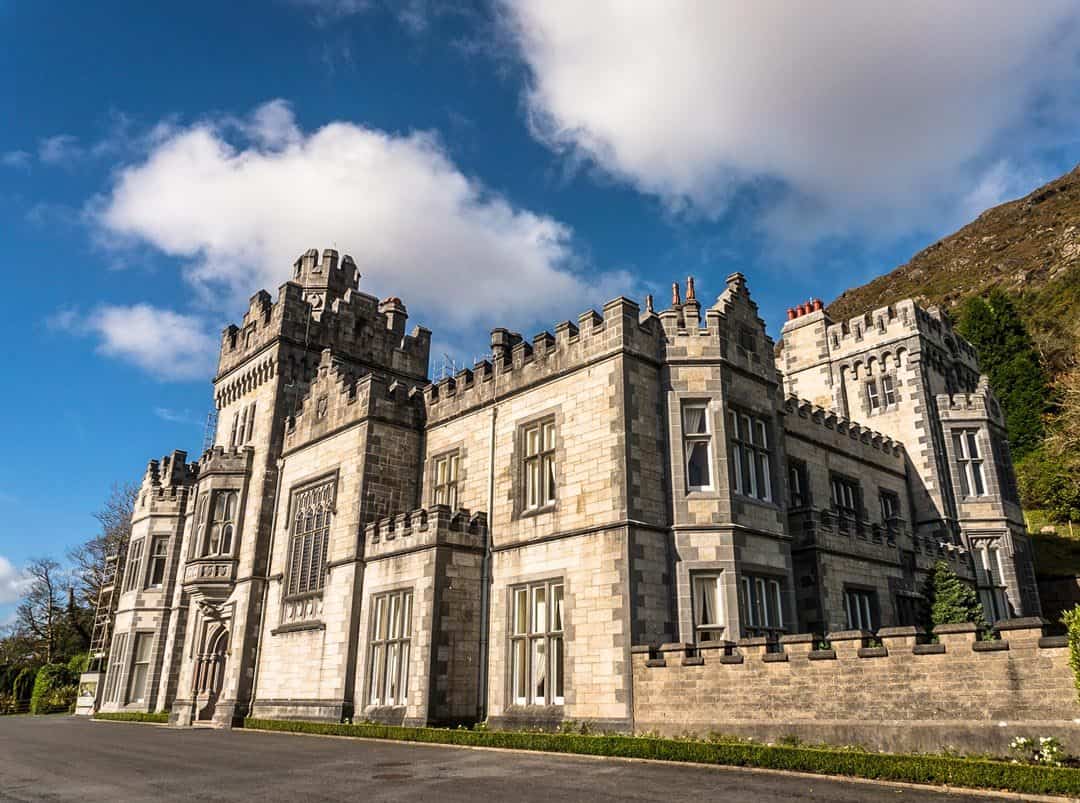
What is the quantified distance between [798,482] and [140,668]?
30432 mm

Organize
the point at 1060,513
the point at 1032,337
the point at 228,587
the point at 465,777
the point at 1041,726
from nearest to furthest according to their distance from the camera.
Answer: the point at 1041,726 < the point at 465,777 < the point at 228,587 < the point at 1060,513 < the point at 1032,337

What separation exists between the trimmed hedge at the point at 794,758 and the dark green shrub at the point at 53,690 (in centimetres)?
4069

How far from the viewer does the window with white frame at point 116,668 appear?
117 feet

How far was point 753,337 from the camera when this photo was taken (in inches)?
868

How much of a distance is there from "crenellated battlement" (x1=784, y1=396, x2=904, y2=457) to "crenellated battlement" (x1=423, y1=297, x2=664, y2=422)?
8316mm

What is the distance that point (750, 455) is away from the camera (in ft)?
68.0

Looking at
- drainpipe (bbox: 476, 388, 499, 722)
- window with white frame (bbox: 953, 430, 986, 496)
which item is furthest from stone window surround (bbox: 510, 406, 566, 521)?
window with white frame (bbox: 953, 430, 986, 496)

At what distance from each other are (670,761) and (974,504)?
22825 mm

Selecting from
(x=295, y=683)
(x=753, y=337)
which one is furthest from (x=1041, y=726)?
(x=295, y=683)

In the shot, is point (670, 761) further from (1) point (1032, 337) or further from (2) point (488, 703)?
(1) point (1032, 337)

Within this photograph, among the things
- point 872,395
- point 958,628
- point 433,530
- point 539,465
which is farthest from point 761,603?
point 872,395

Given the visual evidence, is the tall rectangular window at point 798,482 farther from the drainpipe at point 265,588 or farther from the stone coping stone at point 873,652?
the drainpipe at point 265,588

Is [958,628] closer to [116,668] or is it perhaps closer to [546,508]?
[546,508]

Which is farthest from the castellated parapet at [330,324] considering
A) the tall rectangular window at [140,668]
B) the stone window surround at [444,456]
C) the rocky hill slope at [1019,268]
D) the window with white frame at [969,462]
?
the rocky hill slope at [1019,268]
